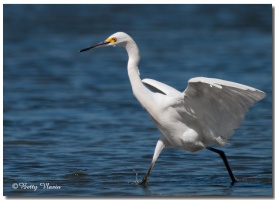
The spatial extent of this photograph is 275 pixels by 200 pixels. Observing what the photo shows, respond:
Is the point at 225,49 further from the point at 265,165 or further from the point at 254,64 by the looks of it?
the point at 265,165

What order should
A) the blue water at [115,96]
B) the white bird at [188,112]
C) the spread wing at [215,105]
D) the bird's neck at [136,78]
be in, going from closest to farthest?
the spread wing at [215,105] < the white bird at [188,112] < the bird's neck at [136,78] < the blue water at [115,96]

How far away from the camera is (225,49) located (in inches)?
865

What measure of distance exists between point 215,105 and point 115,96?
693 cm

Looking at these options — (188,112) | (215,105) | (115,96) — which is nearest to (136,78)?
(188,112)

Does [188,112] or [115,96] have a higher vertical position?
[115,96]

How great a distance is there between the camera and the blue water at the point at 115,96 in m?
9.28

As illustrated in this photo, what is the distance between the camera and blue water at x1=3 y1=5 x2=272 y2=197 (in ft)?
30.4

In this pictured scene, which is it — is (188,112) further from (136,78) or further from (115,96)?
(115,96)

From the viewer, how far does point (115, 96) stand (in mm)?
15453

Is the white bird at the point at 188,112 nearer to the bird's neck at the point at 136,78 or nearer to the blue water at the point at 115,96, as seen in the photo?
the bird's neck at the point at 136,78

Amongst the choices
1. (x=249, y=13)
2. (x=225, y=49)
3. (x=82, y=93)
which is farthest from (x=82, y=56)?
(x=249, y=13)

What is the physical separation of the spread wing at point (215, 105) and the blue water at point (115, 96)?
2.25 feet

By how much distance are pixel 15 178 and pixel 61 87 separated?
739 centimetres

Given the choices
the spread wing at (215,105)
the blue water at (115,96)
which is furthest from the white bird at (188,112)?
the blue water at (115,96)
